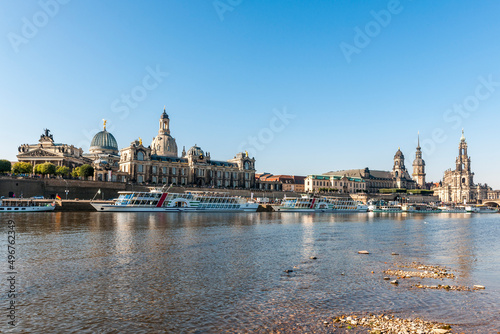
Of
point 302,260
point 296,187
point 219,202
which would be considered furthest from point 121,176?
point 302,260

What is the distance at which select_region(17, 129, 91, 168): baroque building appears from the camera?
112812 millimetres

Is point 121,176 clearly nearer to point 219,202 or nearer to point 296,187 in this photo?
point 219,202

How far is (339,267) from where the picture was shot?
78.0ft

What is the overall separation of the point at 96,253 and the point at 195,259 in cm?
709

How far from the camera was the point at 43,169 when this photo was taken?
96.5 m

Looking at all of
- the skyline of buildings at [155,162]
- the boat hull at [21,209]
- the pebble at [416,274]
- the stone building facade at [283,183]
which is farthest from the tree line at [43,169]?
the pebble at [416,274]

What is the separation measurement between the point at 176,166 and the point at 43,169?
48462mm

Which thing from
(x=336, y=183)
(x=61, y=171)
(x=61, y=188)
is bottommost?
(x=61, y=188)

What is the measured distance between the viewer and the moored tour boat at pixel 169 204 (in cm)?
7738

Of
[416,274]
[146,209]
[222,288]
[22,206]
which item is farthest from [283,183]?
[222,288]

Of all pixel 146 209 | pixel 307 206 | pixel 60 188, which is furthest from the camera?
pixel 307 206

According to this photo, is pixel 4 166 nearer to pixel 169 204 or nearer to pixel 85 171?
pixel 85 171

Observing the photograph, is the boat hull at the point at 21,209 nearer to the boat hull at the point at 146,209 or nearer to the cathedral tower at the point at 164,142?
the boat hull at the point at 146,209

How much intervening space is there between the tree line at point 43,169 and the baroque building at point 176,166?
61.1ft
